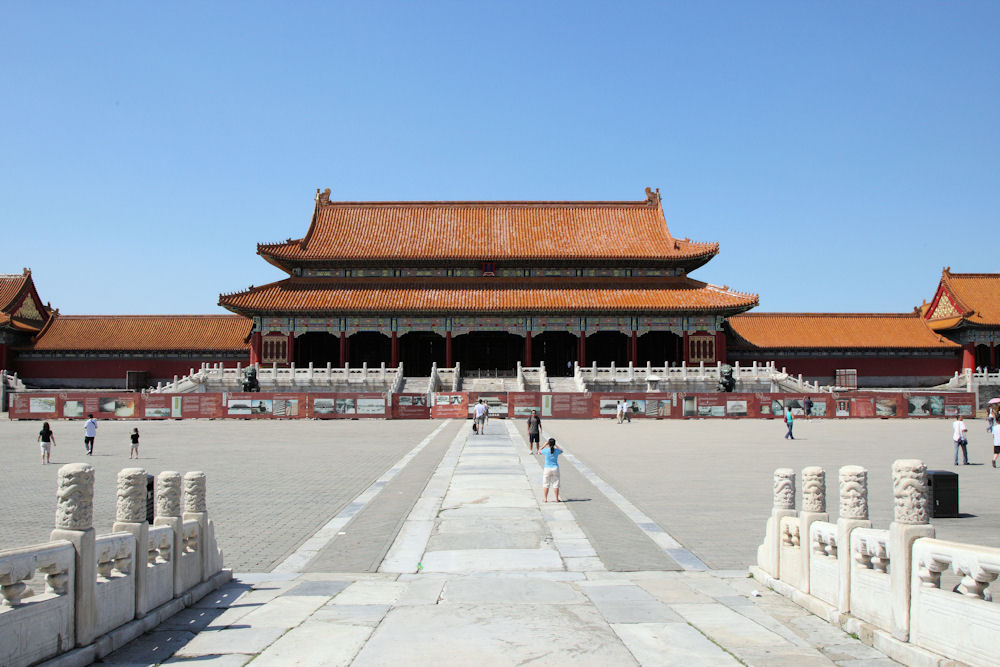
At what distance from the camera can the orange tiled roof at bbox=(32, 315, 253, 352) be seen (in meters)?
56.2

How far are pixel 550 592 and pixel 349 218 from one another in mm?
55699

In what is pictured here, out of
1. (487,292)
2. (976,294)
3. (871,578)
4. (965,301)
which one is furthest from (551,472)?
(976,294)

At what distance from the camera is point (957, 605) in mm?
5934

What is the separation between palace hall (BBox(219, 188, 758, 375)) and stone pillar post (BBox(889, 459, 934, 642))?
150 ft

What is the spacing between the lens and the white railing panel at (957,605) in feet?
18.5

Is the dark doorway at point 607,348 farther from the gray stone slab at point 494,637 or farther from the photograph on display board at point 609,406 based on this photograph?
the gray stone slab at point 494,637

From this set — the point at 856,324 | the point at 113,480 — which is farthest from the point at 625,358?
the point at 113,480

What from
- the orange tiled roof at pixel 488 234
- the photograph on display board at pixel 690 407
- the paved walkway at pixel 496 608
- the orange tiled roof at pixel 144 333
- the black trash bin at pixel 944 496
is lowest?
the paved walkway at pixel 496 608

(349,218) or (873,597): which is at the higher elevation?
(349,218)

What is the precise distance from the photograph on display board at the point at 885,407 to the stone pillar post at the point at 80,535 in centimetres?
4059

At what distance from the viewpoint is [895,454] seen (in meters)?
23.3

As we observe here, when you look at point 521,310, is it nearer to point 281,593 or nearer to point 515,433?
point 515,433

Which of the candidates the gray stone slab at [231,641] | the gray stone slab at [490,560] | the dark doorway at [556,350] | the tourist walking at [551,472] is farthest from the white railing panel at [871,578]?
the dark doorway at [556,350]

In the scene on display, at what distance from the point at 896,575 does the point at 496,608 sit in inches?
140
